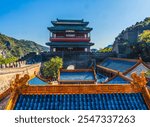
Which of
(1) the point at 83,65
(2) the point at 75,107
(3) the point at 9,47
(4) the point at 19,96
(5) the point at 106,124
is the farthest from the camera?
(3) the point at 9,47

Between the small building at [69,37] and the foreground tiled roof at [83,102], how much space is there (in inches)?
1724

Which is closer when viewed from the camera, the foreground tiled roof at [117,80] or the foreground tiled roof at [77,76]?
the foreground tiled roof at [117,80]

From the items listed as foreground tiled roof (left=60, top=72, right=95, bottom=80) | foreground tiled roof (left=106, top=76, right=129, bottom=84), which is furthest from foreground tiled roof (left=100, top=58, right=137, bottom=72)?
foreground tiled roof (left=106, top=76, right=129, bottom=84)

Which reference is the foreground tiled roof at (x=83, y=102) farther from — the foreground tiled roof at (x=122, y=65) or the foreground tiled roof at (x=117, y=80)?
the foreground tiled roof at (x=122, y=65)

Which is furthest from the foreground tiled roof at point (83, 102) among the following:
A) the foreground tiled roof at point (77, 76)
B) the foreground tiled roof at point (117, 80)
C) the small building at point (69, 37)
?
the small building at point (69, 37)

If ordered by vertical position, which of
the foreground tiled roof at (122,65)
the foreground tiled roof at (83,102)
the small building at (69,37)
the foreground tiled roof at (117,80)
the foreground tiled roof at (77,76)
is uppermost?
the small building at (69,37)

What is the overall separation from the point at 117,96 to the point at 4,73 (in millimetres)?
20138

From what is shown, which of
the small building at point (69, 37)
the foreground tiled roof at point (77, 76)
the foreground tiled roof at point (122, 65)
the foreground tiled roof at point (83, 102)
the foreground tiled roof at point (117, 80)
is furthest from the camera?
the small building at point (69, 37)

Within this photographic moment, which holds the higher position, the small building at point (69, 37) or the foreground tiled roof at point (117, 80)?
the small building at point (69, 37)

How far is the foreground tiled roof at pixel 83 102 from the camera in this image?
6.38 metres

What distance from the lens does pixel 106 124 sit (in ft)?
15.1

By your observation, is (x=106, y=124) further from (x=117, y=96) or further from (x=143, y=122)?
(x=117, y=96)

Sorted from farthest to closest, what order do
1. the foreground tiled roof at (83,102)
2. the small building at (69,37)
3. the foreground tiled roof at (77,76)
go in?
the small building at (69,37), the foreground tiled roof at (77,76), the foreground tiled roof at (83,102)

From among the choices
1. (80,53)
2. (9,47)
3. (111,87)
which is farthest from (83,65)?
(9,47)
